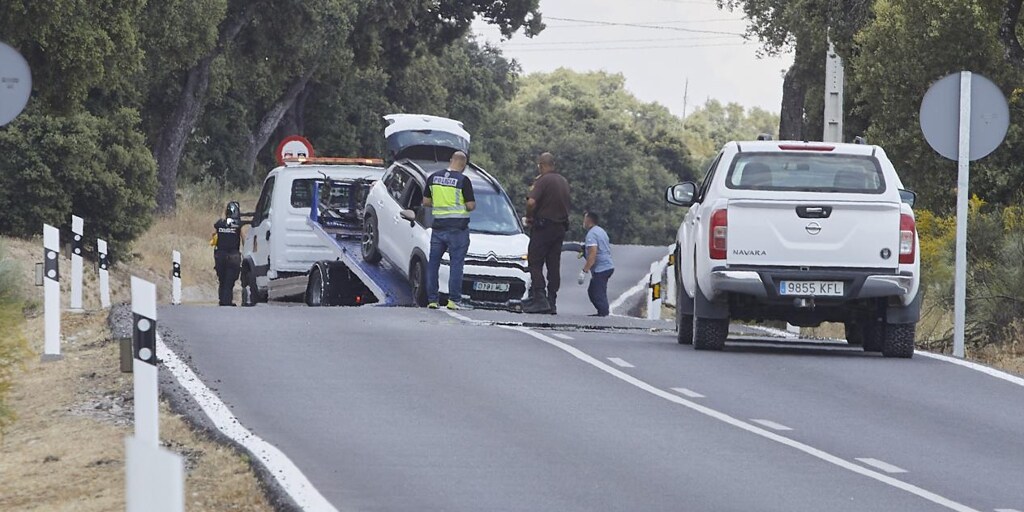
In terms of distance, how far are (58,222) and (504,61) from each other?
65254mm

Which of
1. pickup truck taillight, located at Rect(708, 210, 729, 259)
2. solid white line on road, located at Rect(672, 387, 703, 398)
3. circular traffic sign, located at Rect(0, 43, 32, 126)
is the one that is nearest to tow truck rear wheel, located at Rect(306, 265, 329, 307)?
pickup truck taillight, located at Rect(708, 210, 729, 259)

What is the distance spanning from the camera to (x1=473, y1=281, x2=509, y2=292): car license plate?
79.1 feet

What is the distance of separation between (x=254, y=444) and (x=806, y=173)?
24.9ft

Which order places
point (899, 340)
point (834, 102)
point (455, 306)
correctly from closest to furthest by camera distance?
point (899, 340) → point (455, 306) → point (834, 102)

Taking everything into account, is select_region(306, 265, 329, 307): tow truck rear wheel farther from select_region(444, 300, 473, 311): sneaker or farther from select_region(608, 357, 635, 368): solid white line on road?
select_region(608, 357, 635, 368): solid white line on road

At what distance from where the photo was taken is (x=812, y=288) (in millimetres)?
16281

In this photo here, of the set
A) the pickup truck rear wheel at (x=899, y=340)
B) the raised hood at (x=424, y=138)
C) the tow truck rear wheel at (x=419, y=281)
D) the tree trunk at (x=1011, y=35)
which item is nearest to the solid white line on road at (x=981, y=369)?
the pickup truck rear wheel at (x=899, y=340)

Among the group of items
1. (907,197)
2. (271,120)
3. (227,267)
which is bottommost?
(227,267)

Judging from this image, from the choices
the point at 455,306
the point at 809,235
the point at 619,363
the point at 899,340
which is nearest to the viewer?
the point at 619,363

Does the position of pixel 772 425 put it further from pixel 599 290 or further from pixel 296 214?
pixel 296 214

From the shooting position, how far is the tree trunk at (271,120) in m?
54.5

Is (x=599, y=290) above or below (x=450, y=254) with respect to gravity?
below

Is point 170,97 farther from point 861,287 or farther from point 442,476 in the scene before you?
point 442,476

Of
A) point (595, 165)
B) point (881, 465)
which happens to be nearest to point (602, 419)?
point (881, 465)
